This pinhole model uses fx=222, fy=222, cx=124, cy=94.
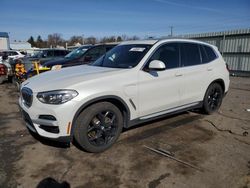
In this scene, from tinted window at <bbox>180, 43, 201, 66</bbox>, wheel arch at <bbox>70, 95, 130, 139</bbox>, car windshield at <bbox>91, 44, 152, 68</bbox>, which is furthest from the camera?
tinted window at <bbox>180, 43, 201, 66</bbox>

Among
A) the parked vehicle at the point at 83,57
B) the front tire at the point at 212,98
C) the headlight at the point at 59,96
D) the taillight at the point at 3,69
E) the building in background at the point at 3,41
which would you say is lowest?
the front tire at the point at 212,98

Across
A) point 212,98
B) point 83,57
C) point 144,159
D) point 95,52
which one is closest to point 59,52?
point 95,52

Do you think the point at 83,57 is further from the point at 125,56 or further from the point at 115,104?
the point at 115,104

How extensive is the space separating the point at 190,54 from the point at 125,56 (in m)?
1.50

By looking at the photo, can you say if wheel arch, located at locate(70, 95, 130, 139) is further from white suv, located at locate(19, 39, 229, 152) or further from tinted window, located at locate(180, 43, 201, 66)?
tinted window, located at locate(180, 43, 201, 66)

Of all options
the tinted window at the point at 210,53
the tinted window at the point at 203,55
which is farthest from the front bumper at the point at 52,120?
the tinted window at the point at 210,53

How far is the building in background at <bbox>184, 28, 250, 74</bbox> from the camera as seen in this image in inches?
559

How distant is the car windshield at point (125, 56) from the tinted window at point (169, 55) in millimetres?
233

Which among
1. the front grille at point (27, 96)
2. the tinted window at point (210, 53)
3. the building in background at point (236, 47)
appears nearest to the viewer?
the front grille at point (27, 96)

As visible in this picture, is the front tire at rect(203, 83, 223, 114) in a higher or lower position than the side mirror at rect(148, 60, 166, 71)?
lower

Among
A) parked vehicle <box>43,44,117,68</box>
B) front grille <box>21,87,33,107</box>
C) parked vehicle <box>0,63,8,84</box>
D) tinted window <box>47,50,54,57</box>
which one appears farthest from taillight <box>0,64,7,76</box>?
front grille <box>21,87,33,107</box>

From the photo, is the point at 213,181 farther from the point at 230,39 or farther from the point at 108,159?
the point at 230,39

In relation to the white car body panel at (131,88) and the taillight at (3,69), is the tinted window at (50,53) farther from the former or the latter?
the white car body panel at (131,88)

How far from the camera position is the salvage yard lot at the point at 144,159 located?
9.72ft
